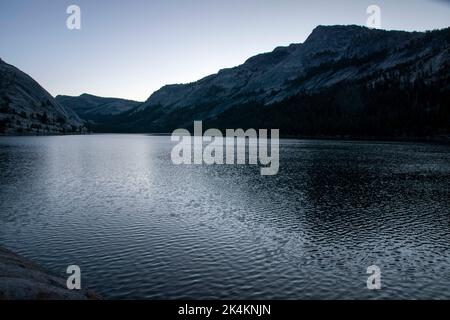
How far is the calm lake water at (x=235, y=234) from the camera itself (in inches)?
1059

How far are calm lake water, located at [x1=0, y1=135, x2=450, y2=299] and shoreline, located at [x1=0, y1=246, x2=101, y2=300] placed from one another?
3.94m

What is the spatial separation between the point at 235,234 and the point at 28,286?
2363 cm

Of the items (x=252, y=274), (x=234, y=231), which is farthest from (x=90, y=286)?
(x=234, y=231)

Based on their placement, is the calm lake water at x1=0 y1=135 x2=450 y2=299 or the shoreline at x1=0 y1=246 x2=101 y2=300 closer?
the shoreline at x1=0 y1=246 x2=101 y2=300

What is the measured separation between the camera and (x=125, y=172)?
9169 centimetres

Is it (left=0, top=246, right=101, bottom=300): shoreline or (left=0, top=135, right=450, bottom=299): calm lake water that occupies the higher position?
(left=0, top=246, right=101, bottom=300): shoreline

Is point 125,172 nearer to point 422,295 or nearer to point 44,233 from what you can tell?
point 44,233

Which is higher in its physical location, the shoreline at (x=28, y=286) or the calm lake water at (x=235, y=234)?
the shoreline at (x=28, y=286)

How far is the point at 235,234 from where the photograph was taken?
3962 centimetres

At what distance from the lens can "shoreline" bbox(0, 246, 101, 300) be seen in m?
18.0

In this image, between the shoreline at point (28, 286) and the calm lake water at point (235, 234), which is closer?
the shoreline at point (28, 286)

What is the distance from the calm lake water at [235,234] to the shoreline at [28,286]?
3944 millimetres

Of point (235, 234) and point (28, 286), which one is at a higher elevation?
point (28, 286)
